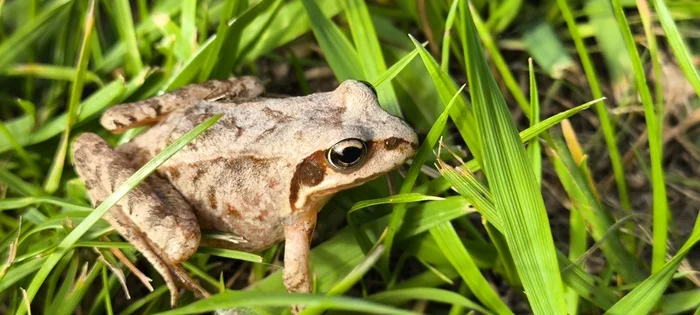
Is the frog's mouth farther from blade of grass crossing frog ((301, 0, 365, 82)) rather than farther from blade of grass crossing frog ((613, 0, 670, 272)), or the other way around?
blade of grass crossing frog ((613, 0, 670, 272))

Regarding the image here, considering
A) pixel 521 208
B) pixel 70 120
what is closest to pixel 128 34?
pixel 70 120

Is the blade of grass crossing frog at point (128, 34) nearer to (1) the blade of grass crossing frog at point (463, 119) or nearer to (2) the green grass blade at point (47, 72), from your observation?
(2) the green grass blade at point (47, 72)

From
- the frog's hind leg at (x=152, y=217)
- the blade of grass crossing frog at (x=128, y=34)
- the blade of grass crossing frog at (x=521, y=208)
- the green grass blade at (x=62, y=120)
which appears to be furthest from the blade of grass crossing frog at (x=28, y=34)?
the blade of grass crossing frog at (x=521, y=208)

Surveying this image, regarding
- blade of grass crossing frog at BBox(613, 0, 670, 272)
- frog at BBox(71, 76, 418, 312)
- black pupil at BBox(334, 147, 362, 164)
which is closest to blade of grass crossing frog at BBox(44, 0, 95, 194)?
frog at BBox(71, 76, 418, 312)

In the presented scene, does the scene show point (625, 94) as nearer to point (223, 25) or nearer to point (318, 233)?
point (318, 233)

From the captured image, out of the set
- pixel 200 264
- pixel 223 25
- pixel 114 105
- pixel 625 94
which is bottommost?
pixel 200 264

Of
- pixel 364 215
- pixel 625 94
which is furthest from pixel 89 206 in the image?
pixel 625 94
